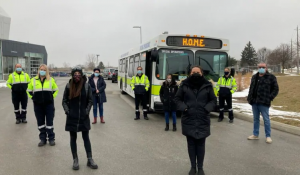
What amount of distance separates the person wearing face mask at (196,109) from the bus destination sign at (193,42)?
5006 millimetres

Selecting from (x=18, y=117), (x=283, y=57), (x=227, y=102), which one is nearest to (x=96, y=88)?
(x=18, y=117)

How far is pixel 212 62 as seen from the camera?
9.34m

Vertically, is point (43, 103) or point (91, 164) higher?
point (43, 103)

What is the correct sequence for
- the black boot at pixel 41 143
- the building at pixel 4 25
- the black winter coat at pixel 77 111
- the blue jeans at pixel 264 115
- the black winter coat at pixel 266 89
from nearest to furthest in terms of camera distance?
1. the black winter coat at pixel 77 111
2. the black boot at pixel 41 143
3. the black winter coat at pixel 266 89
4. the blue jeans at pixel 264 115
5. the building at pixel 4 25

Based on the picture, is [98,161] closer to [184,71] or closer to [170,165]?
[170,165]

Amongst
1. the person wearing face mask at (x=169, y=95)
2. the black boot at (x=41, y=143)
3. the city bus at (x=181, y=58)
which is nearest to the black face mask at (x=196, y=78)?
the person wearing face mask at (x=169, y=95)

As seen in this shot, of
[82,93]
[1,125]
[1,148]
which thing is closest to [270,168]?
[82,93]

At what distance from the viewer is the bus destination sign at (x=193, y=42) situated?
905 centimetres

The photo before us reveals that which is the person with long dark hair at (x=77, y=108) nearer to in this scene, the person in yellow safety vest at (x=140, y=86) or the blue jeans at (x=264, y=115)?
the blue jeans at (x=264, y=115)

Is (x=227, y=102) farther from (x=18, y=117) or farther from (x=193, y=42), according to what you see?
(x=18, y=117)

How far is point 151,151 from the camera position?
18.1 feet

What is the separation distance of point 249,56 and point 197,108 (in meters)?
90.7

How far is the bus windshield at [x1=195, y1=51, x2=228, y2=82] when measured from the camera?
9.25 m

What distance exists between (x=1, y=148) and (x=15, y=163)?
46.4 inches
